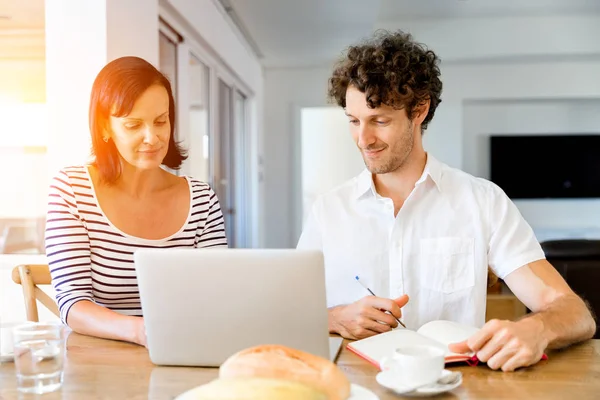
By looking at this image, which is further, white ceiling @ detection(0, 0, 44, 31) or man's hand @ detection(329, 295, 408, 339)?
white ceiling @ detection(0, 0, 44, 31)

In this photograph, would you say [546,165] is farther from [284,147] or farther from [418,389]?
[418,389]

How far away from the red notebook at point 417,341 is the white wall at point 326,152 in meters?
6.25

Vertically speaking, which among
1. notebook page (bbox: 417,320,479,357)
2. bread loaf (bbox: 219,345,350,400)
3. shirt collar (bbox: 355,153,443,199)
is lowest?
notebook page (bbox: 417,320,479,357)

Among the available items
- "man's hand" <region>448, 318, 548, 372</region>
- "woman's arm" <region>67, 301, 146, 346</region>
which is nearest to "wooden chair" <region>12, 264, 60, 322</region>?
"woman's arm" <region>67, 301, 146, 346</region>

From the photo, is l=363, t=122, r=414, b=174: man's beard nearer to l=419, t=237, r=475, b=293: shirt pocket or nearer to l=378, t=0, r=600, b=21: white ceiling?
l=419, t=237, r=475, b=293: shirt pocket

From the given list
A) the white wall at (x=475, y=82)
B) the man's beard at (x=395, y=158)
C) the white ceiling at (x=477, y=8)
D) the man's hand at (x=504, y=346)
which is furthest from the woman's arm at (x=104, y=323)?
the white wall at (x=475, y=82)

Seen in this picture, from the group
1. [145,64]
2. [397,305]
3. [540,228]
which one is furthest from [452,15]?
[397,305]

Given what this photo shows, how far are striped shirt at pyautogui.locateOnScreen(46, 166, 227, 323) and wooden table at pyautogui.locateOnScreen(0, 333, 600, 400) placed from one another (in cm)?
31

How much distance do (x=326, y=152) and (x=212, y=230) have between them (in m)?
5.99

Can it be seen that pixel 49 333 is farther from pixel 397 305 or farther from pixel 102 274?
pixel 397 305

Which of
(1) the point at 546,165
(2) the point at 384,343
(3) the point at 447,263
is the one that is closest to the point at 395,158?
(3) the point at 447,263

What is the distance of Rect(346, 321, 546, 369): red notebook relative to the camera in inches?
43.1

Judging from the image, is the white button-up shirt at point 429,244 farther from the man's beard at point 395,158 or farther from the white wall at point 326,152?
the white wall at point 326,152

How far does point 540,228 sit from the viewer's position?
21.2 ft
